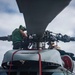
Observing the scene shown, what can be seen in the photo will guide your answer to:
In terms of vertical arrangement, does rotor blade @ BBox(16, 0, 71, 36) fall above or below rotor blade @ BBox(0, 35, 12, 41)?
above

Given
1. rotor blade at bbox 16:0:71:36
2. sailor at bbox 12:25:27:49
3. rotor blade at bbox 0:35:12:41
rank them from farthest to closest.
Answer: rotor blade at bbox 0:35:12:41, sailor at bbox 12:25:27:49, rotor blade at bbox 16:0:71:36

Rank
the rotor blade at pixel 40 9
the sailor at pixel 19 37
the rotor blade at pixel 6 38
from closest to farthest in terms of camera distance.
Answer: the rotor blade at pixel 40 9 → the sailor at pixel 19 37 → the rotor blade at pixel 6 38

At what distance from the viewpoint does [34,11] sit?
2938mm

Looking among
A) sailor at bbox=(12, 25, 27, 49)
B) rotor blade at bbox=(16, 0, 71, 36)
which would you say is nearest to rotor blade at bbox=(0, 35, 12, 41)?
sailor at bbox=(12, 25, 27, 49)

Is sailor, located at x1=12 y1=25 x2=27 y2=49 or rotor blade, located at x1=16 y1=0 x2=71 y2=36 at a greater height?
rotor blade, located at x1=16 y1=0 x2=71 y2=36

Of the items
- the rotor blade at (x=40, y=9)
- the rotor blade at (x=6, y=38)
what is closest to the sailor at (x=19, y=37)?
the rotor blade at (x=6, y=38)

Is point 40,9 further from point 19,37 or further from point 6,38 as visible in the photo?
point 6,38

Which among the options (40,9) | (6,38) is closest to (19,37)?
(6,38)

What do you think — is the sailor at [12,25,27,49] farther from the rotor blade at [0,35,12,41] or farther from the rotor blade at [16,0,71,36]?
the rotor blade at [16,0,71,36]

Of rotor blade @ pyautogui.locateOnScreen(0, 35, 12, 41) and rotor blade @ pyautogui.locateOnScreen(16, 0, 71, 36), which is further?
rotor blade @ pyautogui.locateOnScreen(0, 35, 12, 41)

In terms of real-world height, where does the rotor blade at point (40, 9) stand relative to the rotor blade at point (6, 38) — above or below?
above

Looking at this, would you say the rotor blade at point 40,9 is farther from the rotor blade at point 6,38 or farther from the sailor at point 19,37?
the rotor blade at point 6,38

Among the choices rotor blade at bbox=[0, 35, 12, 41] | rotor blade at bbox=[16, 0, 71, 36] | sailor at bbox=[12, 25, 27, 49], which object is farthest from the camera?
rotor blade at bbox=[0, 35, 12, 41]

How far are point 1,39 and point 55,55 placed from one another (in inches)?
164
